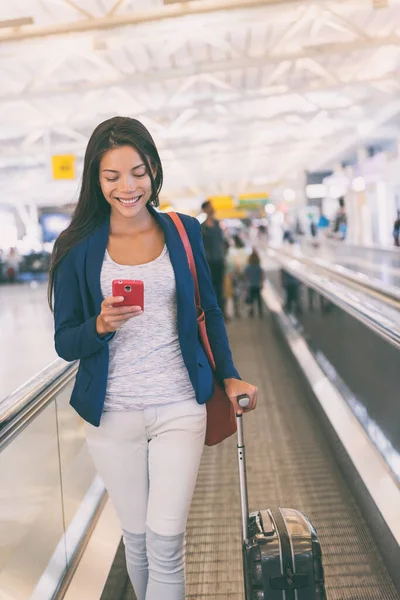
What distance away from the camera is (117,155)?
2076 millimetres

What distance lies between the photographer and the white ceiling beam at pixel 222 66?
1345 cm

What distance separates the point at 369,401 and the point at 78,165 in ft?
108

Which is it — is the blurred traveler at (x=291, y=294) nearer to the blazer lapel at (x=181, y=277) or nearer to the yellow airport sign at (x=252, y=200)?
the blazer lapel at (x=181, y=277)

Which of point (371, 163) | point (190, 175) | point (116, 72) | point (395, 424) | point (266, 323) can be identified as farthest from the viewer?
point (190, 175)

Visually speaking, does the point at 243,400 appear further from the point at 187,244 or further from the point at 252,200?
the point at 252,200

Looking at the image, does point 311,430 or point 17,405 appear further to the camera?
point 311,430

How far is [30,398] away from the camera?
2502mm

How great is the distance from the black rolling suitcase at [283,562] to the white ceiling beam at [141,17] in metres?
8.82

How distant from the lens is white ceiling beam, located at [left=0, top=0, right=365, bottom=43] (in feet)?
32.4

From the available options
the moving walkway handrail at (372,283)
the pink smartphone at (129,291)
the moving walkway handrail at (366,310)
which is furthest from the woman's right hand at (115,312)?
the moving walkway handrail at (372,283)

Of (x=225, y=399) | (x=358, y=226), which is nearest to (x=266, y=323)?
(x=225, y=399)

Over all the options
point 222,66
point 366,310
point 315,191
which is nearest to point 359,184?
point 315,191

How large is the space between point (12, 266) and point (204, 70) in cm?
1334

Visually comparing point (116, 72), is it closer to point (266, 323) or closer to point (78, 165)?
point (266, 323)
